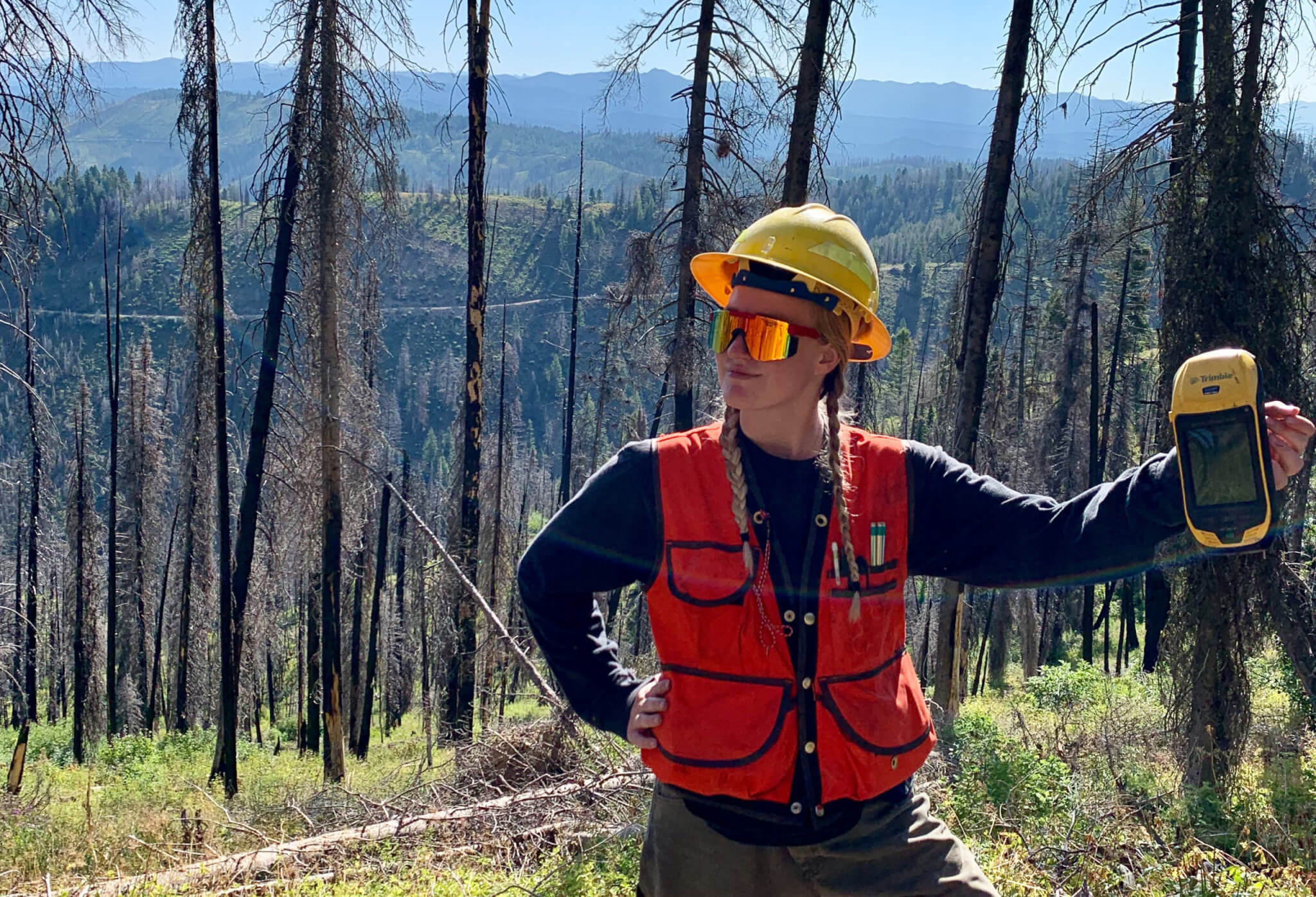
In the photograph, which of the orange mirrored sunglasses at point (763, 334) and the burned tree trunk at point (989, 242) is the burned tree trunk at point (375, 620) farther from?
the orange mirrored sunglasses at point (763, 334)

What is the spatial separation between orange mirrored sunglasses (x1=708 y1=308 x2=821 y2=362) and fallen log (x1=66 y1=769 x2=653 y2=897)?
3.71 meters

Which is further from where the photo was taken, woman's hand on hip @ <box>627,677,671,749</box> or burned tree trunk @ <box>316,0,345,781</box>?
burned tree trunk @ <box>316,0,345,781</box>

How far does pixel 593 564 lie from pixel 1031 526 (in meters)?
1.04

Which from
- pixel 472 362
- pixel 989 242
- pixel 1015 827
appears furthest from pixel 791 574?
pixel 472 362

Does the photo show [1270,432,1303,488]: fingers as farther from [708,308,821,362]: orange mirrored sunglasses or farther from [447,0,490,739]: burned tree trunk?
[447,0,490,739]: burned tree trunk

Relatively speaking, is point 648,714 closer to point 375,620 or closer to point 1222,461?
point 1222,461

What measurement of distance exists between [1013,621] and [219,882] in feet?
114

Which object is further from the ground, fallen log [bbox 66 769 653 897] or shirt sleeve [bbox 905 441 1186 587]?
shirt sleeve [bbox 905 441 1186 587]

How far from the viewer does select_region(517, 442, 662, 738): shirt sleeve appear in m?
2.26

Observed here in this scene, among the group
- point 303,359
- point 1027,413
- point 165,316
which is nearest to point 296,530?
point 303,359

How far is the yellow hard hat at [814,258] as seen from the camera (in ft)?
7.30

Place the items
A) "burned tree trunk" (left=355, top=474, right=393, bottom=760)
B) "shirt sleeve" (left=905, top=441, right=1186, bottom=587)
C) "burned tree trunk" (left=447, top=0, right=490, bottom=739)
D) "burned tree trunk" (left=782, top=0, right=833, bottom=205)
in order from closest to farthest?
1. "shirt sleeve" (left=905, top=441, right=1186, bottom=587)
2. "burned tree trunk" (left=782, top=0, right=833, bottom=205)
3. "burned tree trunk" (left=447, top=0, right=490, bottom=739)
4. "burned tree trunk" (left=355, top=474, right=393, bottom=760)

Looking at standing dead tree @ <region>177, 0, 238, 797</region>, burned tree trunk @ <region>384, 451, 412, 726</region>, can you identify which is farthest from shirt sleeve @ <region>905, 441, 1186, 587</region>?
burned tree trunk @ <region>384, 451, 412, 726</region>

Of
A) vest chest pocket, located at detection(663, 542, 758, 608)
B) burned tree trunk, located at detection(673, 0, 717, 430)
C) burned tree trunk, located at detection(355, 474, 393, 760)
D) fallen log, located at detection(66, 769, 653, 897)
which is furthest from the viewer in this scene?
burned tree trunk, located at detection(355, 474, 393, 760)
